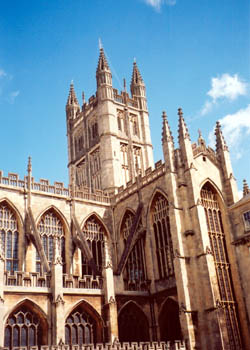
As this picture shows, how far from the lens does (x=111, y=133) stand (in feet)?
148

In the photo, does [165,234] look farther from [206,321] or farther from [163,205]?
[206,321]

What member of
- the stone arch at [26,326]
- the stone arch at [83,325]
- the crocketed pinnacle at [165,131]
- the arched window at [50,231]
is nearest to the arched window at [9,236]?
the arched window at [50,231]

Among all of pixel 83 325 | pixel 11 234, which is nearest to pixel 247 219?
pixel 83 325

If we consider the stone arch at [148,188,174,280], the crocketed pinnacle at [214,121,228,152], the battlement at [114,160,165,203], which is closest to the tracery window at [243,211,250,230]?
the stone arch at [148,188,174,280]

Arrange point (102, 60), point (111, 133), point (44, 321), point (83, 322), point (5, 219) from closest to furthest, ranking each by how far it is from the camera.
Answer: point (44, 321), point (83, 322), point (5, 219), point (111, 133), point (102, 60)

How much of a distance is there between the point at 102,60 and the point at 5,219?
2563cm

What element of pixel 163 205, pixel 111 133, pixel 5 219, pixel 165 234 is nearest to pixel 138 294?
pixel 165 234

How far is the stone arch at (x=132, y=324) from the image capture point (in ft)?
92.3

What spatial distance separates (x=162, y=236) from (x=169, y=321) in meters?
6.02

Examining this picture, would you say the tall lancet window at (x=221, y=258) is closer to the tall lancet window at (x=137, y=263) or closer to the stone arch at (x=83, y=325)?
the tall lancet window at (x=137, y=263)

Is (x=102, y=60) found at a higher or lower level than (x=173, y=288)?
higher

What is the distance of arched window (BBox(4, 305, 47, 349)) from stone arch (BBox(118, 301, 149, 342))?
5.85m

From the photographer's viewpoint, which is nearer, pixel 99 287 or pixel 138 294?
pixel 99 287

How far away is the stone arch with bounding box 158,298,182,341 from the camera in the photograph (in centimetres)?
2912
